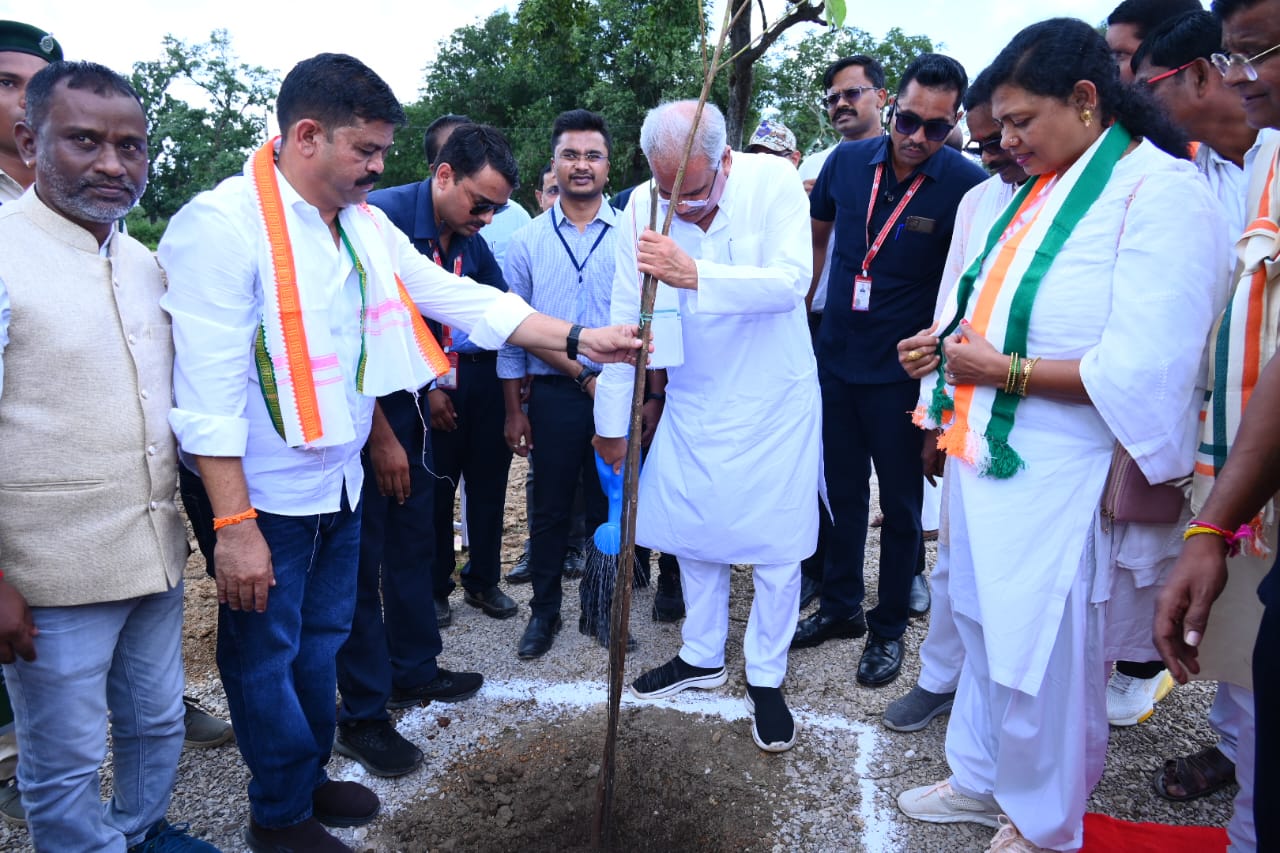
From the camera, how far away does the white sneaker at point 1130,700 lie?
3.05 m

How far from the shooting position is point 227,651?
7.26 ft

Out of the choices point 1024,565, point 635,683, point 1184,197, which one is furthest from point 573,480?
point 1184,197

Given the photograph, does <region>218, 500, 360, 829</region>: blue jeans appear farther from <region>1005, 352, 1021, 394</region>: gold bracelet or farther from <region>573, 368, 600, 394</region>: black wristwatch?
<region>1005, 352, 1021, 394</region>: gold bracelet

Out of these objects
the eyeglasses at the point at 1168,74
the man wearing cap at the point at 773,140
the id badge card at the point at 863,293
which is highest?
the man wearing cap at the point at 773,140

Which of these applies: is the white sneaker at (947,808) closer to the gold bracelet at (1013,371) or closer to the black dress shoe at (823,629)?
the black dress shoe at (823,629)

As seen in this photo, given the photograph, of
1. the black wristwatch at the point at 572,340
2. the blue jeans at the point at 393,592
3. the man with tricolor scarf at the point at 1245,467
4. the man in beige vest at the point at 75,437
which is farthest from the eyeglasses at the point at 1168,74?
the man in beige vest at the point at 75,437

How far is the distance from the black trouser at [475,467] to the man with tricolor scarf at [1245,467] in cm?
281

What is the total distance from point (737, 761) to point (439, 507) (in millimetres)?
1836

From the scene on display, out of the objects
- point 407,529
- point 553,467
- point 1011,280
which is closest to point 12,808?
point 407,529

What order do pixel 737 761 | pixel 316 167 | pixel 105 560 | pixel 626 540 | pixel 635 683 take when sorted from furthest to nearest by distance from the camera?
pixel 635 683 → pixel 737 761 → pixel 626 540 → pixel 316 167 → pixel 105 560

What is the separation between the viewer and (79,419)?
6.14 ft

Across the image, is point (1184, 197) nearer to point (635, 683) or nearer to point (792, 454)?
point (792, 454)

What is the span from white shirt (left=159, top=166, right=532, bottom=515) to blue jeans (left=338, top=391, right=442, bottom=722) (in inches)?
23.1

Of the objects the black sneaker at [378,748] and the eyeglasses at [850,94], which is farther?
the eyeglasses at [850,94]
